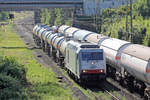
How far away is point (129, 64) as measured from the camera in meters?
22.4

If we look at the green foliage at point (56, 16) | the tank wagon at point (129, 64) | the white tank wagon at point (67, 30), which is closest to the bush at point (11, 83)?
the tank wagon at point (129, 64)

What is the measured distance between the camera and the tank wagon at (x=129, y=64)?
20.1 metres

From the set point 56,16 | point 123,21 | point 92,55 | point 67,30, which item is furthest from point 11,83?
point 56,16

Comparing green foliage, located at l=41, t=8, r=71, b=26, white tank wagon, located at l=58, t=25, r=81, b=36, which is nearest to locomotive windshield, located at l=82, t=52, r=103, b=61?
white tank wagon, located at l=58, t=25, r=81, b=36

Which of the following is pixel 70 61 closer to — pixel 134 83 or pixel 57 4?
pixel 134 83

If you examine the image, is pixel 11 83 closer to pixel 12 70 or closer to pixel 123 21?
pixel 12 70

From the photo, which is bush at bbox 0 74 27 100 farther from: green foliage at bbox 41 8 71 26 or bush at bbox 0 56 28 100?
green foliage at bbox 41 8 71 26

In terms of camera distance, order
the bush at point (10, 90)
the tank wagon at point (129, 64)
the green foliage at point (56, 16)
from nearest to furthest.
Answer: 1. the bush at point (10, 90)
2. the tank wagon at point (129, 64)
3. the green foliage at point (56, 16)

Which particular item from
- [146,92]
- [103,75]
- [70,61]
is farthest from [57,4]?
[146,92]

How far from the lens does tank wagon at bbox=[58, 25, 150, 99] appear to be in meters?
→ 20.1

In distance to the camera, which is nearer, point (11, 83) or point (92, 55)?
point (11, 83)

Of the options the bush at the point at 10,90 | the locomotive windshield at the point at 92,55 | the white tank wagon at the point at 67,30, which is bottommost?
the bush at the point at 10,90

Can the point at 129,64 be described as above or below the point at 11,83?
above

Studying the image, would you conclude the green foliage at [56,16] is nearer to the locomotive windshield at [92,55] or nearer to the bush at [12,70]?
the locomotive windshield at [92,55]
